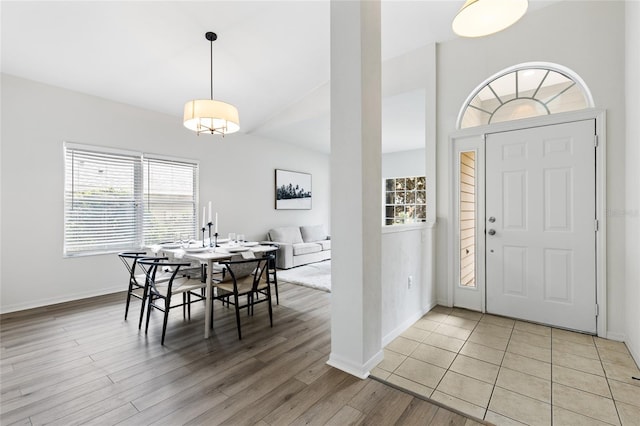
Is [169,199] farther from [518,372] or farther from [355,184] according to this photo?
[518,372]

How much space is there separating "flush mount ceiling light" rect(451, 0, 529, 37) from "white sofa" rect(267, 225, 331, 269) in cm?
434

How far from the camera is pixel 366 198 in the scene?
2055 mm

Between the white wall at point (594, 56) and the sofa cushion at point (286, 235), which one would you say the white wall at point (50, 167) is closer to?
the sofa cushion at point (286, 235)

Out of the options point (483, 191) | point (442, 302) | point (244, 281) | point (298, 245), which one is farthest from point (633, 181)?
point (298, 245)

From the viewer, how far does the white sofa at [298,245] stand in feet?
18.2

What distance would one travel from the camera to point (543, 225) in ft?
9.50

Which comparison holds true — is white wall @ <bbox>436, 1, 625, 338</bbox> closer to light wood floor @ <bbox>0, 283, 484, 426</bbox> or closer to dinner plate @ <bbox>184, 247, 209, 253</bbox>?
light wood floor @ <bbox>0, 283, 484, 426</bbox>

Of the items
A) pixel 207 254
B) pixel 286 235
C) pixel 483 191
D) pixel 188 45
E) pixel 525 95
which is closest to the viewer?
pixel 207 254

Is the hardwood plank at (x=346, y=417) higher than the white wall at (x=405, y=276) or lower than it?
lower

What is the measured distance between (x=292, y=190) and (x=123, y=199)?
3385mm

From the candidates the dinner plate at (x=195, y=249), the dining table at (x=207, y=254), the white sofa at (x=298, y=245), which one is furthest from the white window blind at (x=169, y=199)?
the dinner plate at (x=195, y=249)

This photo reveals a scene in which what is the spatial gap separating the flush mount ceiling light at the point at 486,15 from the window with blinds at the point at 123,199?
167 inches

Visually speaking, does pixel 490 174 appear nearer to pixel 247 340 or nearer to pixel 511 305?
pixel 511 305

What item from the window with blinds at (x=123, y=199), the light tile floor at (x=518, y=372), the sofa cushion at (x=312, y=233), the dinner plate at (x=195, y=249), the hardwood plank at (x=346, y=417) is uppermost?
the window with blinds at (x=123, y=199)
